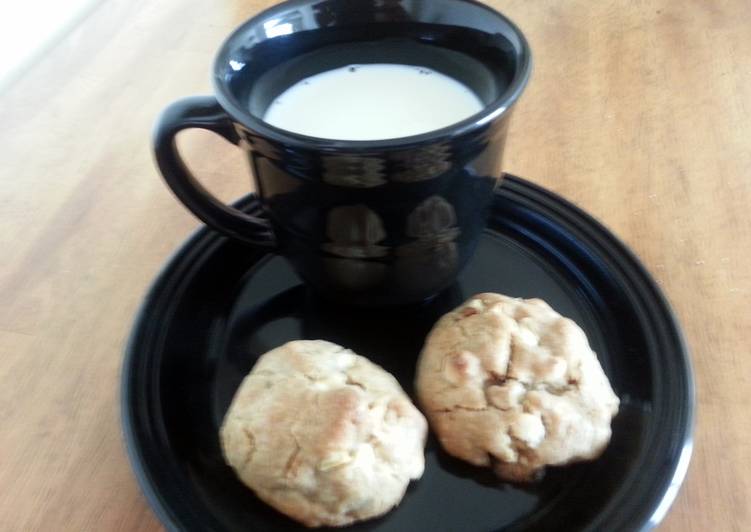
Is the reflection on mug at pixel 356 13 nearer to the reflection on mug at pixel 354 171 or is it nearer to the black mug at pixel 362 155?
the black mug at pixel 362 155

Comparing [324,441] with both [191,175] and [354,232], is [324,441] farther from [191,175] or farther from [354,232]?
[191,175]

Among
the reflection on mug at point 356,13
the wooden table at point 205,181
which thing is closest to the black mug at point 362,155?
the reflection on mug at point 356,13

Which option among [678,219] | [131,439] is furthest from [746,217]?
[131,439]

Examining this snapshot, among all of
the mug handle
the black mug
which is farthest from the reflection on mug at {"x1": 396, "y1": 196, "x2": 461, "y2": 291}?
the mug handle

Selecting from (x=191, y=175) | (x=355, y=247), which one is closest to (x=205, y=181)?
(x=191, y=175)

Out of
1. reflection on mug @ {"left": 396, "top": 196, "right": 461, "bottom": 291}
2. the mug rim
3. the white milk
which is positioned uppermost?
the mug rim

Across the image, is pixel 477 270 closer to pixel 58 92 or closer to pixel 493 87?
pixel 493 87

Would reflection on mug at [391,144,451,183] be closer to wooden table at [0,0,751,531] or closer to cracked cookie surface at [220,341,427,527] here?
cracked cookie surface at [220,341,427,527]
